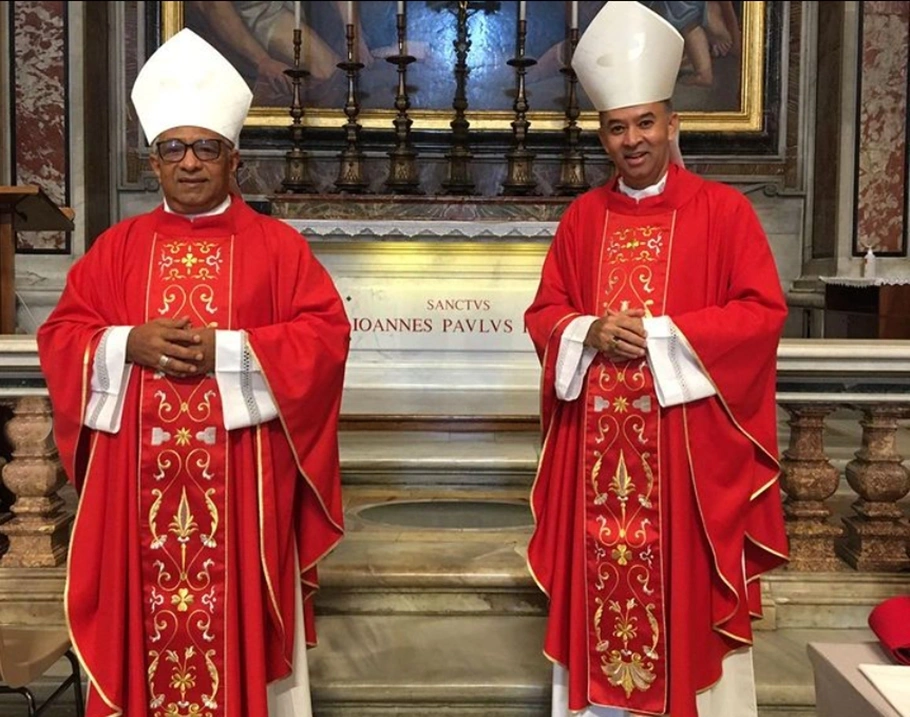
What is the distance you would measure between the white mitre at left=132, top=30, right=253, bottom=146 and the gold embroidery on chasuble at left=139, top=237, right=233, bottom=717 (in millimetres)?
488

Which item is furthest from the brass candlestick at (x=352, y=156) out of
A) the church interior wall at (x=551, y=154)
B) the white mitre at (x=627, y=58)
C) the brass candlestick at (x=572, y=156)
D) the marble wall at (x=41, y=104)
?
the white mitre at (x=627, y=58)

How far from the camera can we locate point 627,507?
9.07 ft

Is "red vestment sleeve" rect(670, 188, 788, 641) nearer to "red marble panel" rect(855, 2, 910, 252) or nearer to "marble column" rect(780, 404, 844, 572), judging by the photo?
"marble column" rect(780, 404, 844, 572)

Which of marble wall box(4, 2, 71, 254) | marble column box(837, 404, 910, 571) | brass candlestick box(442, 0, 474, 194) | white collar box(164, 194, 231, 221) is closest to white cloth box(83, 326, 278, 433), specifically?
white collar box(164, 194, 231, 221)

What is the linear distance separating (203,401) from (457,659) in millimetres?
1394

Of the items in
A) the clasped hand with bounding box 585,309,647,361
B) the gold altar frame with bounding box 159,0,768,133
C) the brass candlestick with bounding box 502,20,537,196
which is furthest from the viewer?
the gold altar frame with bounding box 159,0,768,133

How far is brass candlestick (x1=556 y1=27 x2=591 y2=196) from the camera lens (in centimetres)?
694

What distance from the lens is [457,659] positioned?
11.3 ft

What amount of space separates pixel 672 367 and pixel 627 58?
2.67 feet

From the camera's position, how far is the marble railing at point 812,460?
3.62 metres

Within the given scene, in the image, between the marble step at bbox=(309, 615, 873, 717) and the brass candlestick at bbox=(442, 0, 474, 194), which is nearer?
the marble step at bbox=(309, 615, 873, 717)

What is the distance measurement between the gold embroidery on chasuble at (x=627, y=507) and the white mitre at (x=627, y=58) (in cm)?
34

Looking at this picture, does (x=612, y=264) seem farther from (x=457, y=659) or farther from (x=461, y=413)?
(x=461, y=413)

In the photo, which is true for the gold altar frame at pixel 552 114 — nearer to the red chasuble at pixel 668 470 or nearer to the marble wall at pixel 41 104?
the marble wall at pixel 41 104
